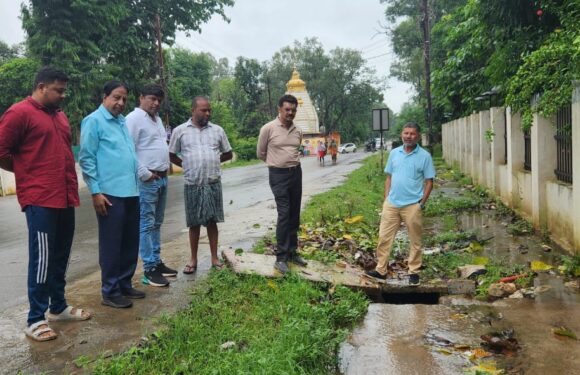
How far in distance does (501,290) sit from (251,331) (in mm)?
2881

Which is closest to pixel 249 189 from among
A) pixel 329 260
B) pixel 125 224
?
pixel 329 260

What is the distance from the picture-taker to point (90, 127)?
4.36 metres

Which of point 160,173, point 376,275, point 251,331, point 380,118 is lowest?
point 376,275

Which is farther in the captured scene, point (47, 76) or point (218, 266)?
point (218, 266)

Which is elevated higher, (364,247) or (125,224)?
(125,224)

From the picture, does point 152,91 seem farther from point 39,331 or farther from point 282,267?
point 39,331

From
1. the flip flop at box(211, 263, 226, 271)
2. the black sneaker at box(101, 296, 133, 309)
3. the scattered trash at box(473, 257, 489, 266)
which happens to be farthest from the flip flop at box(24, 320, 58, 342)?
the scattered trash at box(473, 257, 489, 266)

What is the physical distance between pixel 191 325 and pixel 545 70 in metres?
5.56

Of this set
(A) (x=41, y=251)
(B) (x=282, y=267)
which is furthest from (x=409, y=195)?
(A) (x=41, y=251)

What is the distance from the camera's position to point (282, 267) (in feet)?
18.2

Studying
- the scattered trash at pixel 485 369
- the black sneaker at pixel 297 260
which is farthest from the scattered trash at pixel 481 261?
the scattered trash at pixel 485 369

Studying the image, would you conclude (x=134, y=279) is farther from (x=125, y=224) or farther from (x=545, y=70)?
(x=545, y=70)

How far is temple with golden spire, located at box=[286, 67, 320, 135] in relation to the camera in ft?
174

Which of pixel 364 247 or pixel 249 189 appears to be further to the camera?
pixel 249 189
